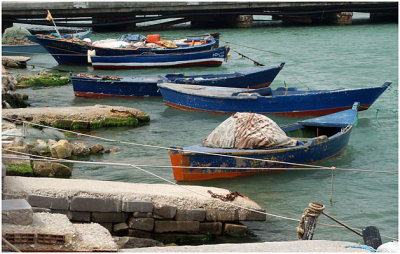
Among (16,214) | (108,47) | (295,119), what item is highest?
(16,214)

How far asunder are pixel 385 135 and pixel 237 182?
6.04 m

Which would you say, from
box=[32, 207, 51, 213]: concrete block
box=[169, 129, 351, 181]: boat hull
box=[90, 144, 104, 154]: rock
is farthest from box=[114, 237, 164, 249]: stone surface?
box=[90, 144, 104, 154]: rock

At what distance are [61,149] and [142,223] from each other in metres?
4.82

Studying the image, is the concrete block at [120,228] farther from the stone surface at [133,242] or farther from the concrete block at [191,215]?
the concrete block at [191,215]

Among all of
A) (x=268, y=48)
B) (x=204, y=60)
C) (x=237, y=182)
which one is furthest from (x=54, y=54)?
(x=237, y=182)

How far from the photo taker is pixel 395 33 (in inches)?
1507

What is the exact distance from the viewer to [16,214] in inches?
250

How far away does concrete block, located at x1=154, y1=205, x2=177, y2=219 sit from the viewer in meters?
8.14

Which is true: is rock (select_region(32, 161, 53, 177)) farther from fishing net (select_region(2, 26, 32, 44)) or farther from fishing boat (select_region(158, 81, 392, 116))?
fishing net (select_region(2, 26, 32, 44))

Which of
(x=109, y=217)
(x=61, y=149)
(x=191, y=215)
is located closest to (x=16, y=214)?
(x=109, y=217)

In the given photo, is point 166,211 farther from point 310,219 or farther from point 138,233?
point 310,219

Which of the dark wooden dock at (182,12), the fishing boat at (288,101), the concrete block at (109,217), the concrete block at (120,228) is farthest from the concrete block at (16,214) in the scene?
the dark wooden dock at (182,12)

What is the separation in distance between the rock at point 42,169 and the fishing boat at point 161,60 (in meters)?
16.3

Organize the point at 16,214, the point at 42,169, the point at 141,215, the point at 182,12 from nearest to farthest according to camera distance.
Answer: the point at 16,214 → the point at 141,215 → the point at 42,169 → the point at 182,12
